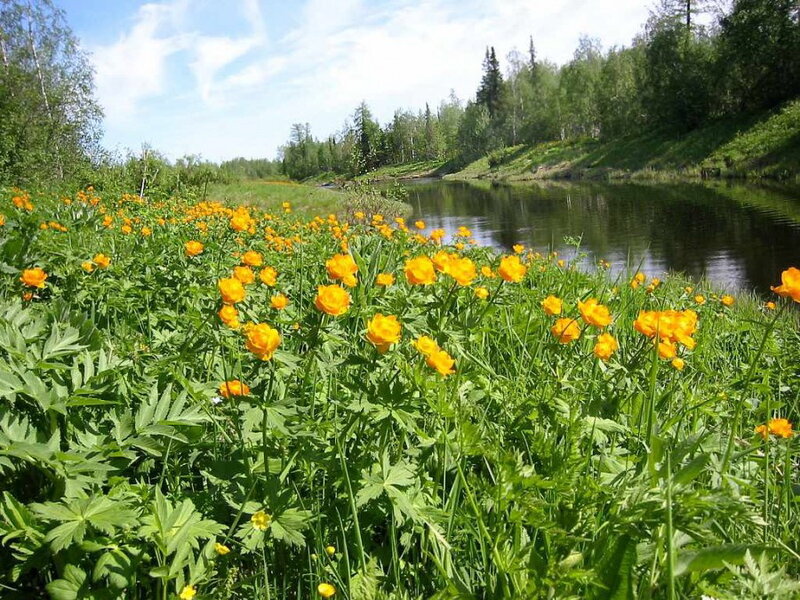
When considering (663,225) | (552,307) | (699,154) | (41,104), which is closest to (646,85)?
(699,154)

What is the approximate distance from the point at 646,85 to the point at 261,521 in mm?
39643

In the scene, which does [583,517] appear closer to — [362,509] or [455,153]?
[362,509]

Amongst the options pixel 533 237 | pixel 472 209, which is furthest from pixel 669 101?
pixel 533 237

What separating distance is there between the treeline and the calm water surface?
467 centimetres

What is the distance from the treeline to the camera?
2738cm

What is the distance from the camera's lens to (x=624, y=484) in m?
Answer: 1.10

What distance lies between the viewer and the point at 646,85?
34.6 m

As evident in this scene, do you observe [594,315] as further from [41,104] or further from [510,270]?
[41,104]

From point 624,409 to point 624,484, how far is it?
924mm

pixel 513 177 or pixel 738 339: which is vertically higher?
pixel 513 177

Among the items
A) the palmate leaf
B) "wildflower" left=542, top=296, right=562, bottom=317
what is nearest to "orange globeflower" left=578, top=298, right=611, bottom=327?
"wildflower" left=542, top=296, right=562, bottom=317

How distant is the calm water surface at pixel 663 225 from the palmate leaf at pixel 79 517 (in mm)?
3881

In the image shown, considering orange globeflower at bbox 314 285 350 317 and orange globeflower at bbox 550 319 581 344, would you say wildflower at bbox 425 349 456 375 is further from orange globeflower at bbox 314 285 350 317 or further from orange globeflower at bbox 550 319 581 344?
orange globeflower at bbox 550 319 581 344

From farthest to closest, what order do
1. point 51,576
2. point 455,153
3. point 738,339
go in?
point 455,153 → point 738,339 → point 51,576
